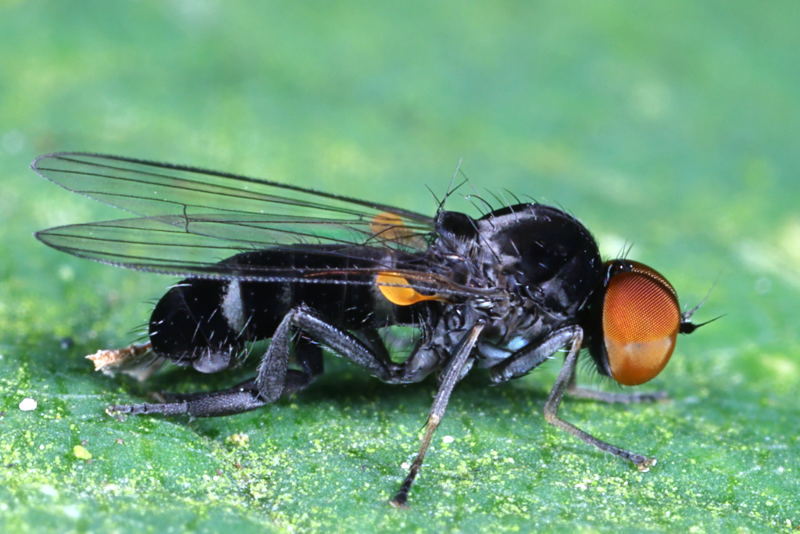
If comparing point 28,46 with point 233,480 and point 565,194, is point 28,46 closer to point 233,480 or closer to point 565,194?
point 565,194

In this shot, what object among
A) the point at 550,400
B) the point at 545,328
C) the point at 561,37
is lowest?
the point at 550,400

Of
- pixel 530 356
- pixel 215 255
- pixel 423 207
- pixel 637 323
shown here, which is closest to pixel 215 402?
pixel 215 255

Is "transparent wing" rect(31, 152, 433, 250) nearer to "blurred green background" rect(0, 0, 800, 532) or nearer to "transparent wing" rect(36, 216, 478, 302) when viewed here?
"transparent wing" rect(36, 216, 478, 302)

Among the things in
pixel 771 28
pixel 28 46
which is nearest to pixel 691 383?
pixel 771 28

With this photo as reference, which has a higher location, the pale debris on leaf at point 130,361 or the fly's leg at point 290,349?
the fly's leg at point 290,349

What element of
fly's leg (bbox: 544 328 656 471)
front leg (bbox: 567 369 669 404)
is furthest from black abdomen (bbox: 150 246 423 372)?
front leg (bbox: 567 369 669 404)

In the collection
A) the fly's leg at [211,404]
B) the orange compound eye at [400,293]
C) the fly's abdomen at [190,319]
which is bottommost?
the fly's leg at [211,404]

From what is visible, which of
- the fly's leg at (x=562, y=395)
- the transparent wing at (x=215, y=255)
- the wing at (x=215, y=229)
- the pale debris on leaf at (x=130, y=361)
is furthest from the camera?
the fly's leg at (x=562, y=395)

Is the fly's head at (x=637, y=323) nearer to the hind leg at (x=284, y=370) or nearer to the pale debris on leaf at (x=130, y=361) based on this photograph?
the hind leg at (x=284, y=370)

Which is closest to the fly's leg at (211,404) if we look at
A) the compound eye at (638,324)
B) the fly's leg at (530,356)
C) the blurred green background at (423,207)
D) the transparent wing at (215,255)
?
the blurred green background at (423,207)
